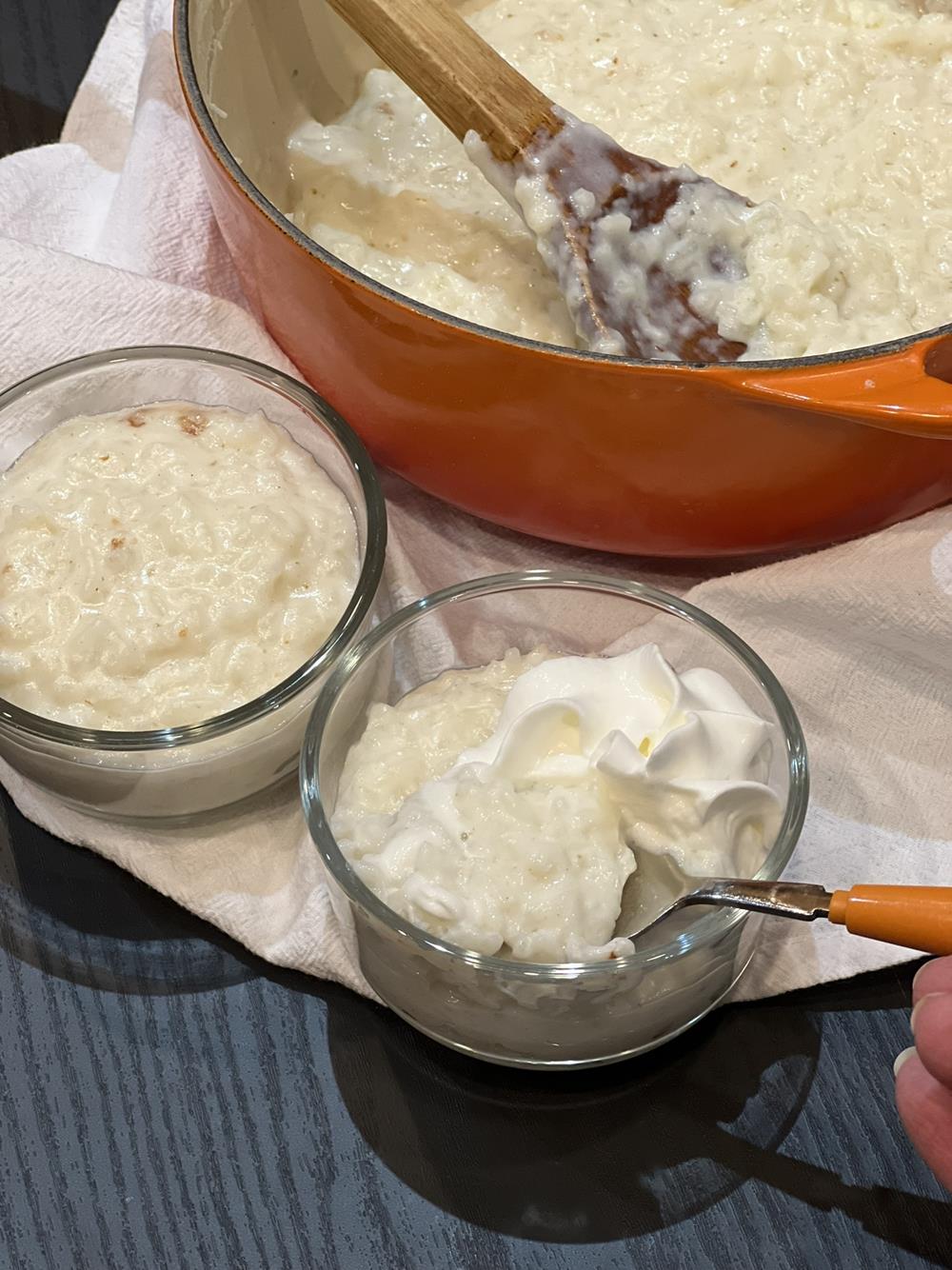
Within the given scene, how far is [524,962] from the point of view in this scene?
2.19 ft

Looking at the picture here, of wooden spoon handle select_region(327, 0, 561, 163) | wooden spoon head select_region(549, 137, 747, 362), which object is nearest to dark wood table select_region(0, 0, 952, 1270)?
wooden spoon head select_region(549, 137, 747, 362)

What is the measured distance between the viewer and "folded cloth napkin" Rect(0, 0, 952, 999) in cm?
84

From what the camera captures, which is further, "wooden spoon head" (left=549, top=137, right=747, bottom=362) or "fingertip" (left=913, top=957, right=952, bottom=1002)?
"wooden spoon head" (left=549, top=137, right=747, bottom=362)

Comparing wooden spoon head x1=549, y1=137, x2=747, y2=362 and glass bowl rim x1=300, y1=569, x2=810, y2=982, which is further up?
wooden spoon head x1=549, y1=137, x2=747, y2=362

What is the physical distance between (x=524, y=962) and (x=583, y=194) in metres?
0.53

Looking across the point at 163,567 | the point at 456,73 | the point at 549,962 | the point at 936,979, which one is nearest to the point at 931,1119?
the point at 936,979

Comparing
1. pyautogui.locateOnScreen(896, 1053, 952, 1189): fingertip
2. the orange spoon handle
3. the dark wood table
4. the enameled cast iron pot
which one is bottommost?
the dark wood table

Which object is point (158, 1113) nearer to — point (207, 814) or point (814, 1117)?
point (207, 814)

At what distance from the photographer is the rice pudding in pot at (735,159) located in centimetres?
93

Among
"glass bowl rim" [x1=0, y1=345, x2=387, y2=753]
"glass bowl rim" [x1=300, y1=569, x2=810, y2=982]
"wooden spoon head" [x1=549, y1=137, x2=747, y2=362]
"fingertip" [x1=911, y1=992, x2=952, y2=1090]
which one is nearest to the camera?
"fingertip" [x1=911, y1=992, x2=952, y2=1090]

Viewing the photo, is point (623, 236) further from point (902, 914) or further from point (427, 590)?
point (902, 914)

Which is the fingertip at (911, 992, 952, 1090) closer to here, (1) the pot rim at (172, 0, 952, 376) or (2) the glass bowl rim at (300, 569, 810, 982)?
(2) the glass bowl rim at (300, 569, 810, 982)

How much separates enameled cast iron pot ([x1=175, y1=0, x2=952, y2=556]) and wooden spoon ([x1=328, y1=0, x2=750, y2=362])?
0.10 meters

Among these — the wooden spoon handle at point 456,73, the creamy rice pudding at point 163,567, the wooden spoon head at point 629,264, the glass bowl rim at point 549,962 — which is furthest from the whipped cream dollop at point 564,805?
the wooden spoon handle at point 456,73
